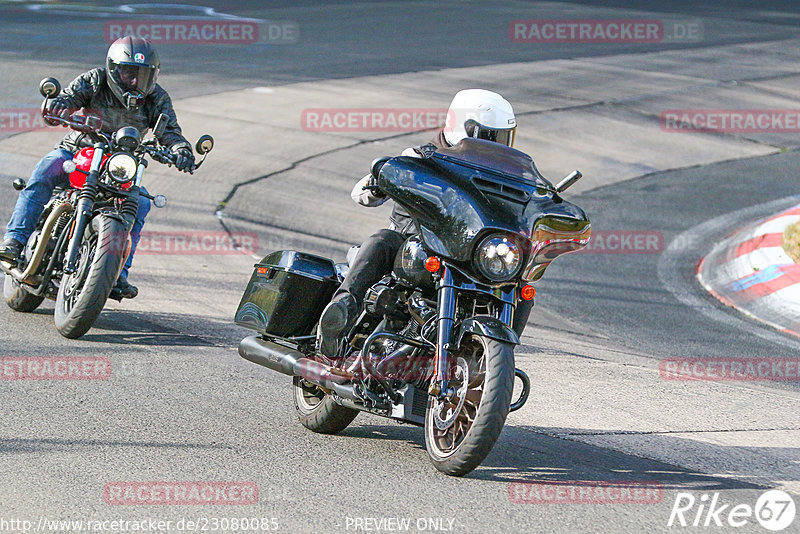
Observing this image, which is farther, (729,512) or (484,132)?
(484,132)

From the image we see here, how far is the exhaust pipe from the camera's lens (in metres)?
5.24

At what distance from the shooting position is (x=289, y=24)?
25.7 m

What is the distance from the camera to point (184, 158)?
7.54m

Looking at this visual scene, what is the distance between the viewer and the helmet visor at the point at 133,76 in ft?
25.3

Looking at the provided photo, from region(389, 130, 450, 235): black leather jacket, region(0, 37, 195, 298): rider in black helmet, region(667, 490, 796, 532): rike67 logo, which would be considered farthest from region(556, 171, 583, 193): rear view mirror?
region(0, 37, 195, 298): rider in black helmet

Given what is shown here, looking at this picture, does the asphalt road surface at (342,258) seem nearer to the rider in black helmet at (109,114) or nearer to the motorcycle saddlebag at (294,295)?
the motorcycle saddlebag at (294,295)

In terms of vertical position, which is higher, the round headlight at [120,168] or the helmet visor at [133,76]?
the helmet visor at [133,76]

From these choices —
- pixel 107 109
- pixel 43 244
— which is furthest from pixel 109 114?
pixel 43 244

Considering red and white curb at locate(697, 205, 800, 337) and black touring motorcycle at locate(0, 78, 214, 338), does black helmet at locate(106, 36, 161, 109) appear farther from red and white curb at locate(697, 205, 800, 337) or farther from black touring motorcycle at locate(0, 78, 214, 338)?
red and white curb at locate(697, 205, 800, 337)

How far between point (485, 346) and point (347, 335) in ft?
2.97

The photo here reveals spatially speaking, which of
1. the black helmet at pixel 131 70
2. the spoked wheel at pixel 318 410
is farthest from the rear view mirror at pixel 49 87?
the spoked wheel at pixel 318 410

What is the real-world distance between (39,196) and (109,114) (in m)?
0.73

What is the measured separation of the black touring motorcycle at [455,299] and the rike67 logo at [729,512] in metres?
0.78

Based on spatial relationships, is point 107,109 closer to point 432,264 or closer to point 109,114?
point 109,114
